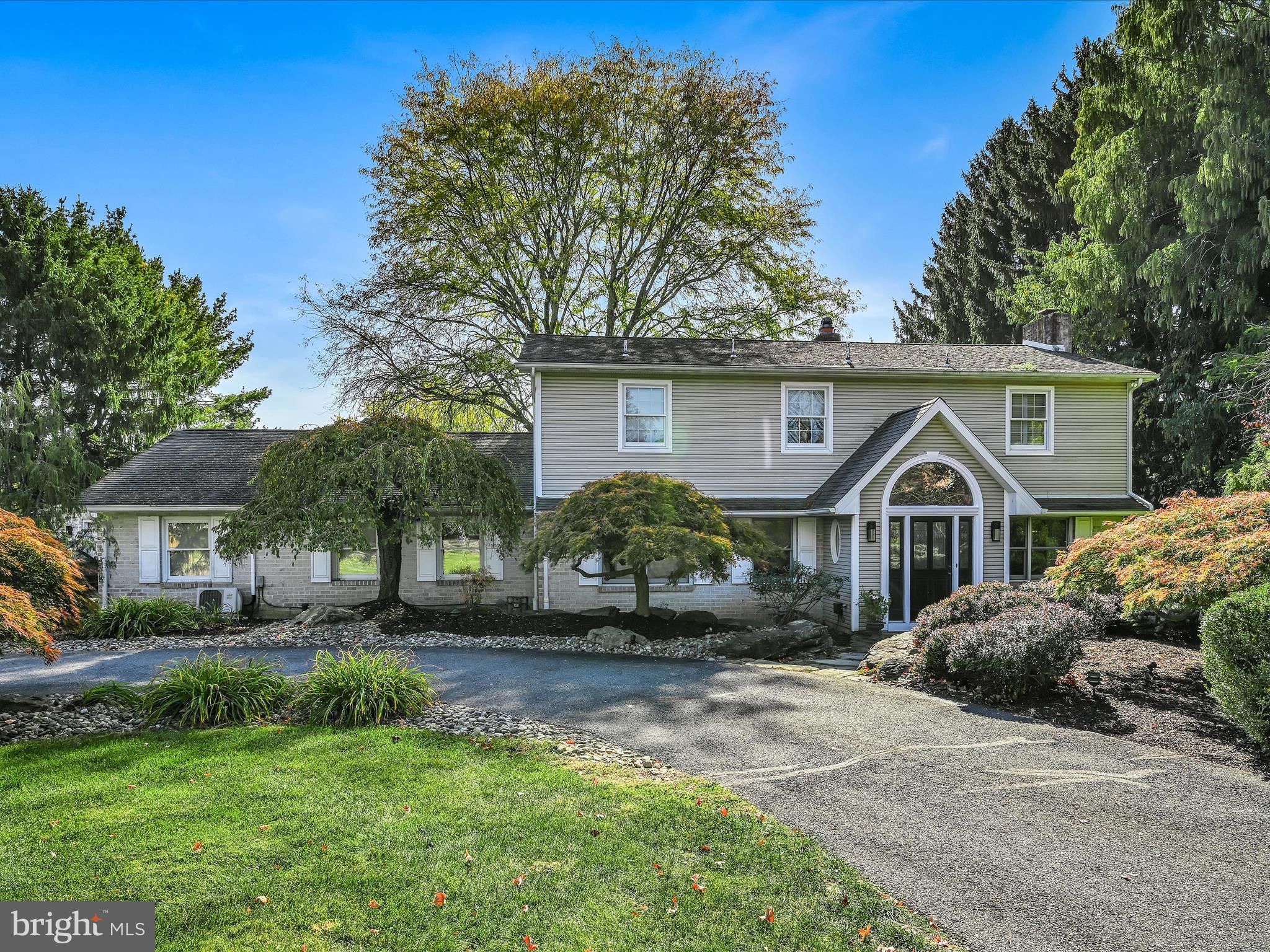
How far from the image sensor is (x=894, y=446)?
14.8 meters

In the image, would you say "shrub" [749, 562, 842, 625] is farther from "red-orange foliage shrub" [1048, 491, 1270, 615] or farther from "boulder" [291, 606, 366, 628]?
"boulder" [291, 606, 366, 628]

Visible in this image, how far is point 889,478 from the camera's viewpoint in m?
15.0

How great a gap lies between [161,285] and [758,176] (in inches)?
1026

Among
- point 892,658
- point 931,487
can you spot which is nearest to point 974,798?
point 892,658

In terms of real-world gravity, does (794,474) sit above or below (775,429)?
below

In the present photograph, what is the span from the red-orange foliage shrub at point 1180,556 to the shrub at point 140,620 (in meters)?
15.4

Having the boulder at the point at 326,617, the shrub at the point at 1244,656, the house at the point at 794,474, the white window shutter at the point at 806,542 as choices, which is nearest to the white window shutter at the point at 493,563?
the house at the point at 794,474

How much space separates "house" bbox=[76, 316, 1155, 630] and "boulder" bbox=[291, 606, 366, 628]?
2282mm

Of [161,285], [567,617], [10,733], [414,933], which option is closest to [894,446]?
[567,617]

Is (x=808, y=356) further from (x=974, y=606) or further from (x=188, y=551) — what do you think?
(x=188, y=551)

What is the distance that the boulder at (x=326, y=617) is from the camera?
13.9 m

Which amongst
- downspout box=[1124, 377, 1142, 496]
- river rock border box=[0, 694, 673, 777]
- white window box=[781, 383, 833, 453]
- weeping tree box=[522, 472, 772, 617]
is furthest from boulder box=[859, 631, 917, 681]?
downspout box=[1124, 377, 1142, 496]

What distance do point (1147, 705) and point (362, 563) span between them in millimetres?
15138

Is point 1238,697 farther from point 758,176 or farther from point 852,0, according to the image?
point 758,176
